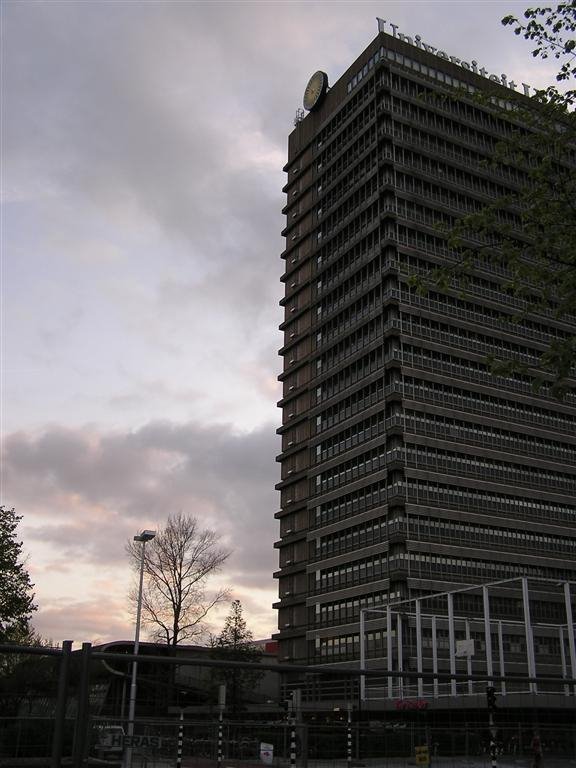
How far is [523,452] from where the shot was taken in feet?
322

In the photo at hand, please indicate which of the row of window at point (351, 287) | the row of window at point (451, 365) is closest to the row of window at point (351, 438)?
the row of window at point (451, 365)

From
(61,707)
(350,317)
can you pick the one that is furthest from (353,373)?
(61,707)

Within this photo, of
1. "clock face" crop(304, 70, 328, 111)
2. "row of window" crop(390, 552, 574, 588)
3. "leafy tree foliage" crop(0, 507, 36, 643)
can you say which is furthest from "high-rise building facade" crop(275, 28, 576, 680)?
"leafy tree foliage" crop(0, 507, 36, 643)

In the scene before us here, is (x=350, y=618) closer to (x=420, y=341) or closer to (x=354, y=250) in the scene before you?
(x=420, y=341)

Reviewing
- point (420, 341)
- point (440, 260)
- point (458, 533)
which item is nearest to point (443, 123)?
point (440, 260)

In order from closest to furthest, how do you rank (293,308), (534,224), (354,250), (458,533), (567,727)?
(567,727) → (534,224) → (458,533) → (354,250) → (293,308)

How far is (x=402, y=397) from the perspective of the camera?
89.6m

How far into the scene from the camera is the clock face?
11838 centimetres

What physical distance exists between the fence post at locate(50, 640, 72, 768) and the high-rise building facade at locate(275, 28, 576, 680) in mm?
74716

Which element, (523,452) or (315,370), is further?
(315,370)

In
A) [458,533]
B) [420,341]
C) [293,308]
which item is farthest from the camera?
[293,308]

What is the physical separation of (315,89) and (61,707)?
396 ft

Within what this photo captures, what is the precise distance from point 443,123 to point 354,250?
71.1 ft

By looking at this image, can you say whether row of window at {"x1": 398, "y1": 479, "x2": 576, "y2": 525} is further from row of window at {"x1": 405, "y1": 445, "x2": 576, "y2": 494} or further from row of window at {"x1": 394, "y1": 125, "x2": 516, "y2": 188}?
row of window at {"x1": 394, "y1": 125, "x2": 516, "y2": 188}
